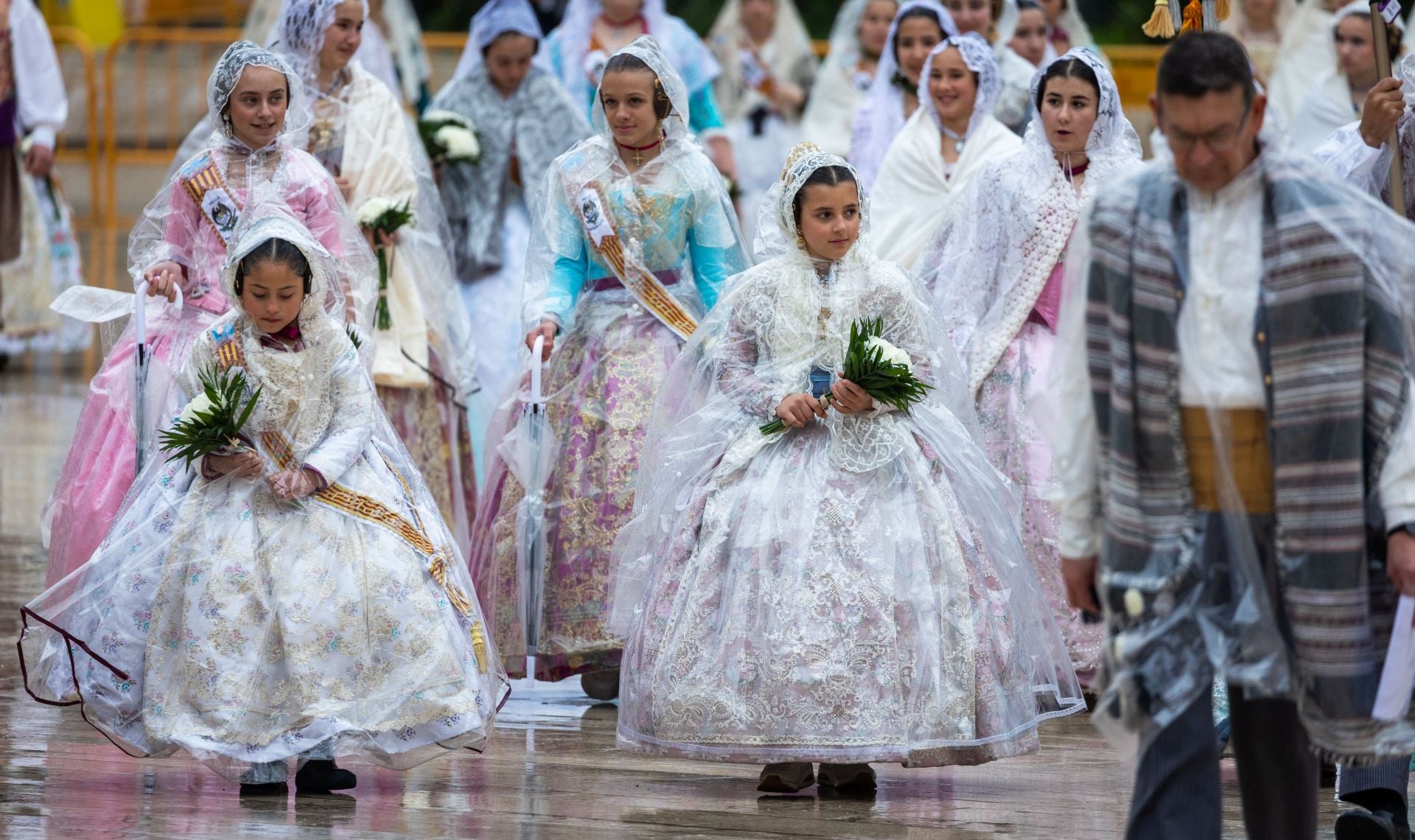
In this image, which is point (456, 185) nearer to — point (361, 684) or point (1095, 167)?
point (1095, 167)

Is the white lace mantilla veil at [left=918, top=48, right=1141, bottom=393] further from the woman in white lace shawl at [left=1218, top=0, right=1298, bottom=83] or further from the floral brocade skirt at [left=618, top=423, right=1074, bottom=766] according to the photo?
the woman in white lace shawl at [left=1218, top=0, right=1298, bottom=83]

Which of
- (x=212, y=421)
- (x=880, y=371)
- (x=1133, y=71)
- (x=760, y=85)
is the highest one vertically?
(x=1133, y=71)

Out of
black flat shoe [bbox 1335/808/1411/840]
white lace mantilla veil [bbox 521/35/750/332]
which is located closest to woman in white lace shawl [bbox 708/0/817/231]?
white lace mantilla veil [bbox 521/35/750/332]

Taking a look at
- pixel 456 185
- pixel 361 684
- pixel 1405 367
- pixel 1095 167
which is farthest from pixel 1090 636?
pixel 456 185

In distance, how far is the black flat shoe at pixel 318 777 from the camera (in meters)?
6.26

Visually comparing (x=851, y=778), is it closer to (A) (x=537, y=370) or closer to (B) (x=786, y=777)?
(B) (x=786, y=777)

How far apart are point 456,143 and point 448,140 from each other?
0.12 feet

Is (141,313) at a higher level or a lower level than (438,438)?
higher

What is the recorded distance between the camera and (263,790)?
20.4 feet

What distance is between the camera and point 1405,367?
4562 millimetres

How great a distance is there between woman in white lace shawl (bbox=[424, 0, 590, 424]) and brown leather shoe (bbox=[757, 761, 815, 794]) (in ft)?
14.9

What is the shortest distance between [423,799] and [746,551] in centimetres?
105

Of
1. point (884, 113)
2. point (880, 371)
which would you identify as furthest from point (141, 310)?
point (884, 113)

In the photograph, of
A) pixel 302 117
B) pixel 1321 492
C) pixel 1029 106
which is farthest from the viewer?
pixel 1029 106
